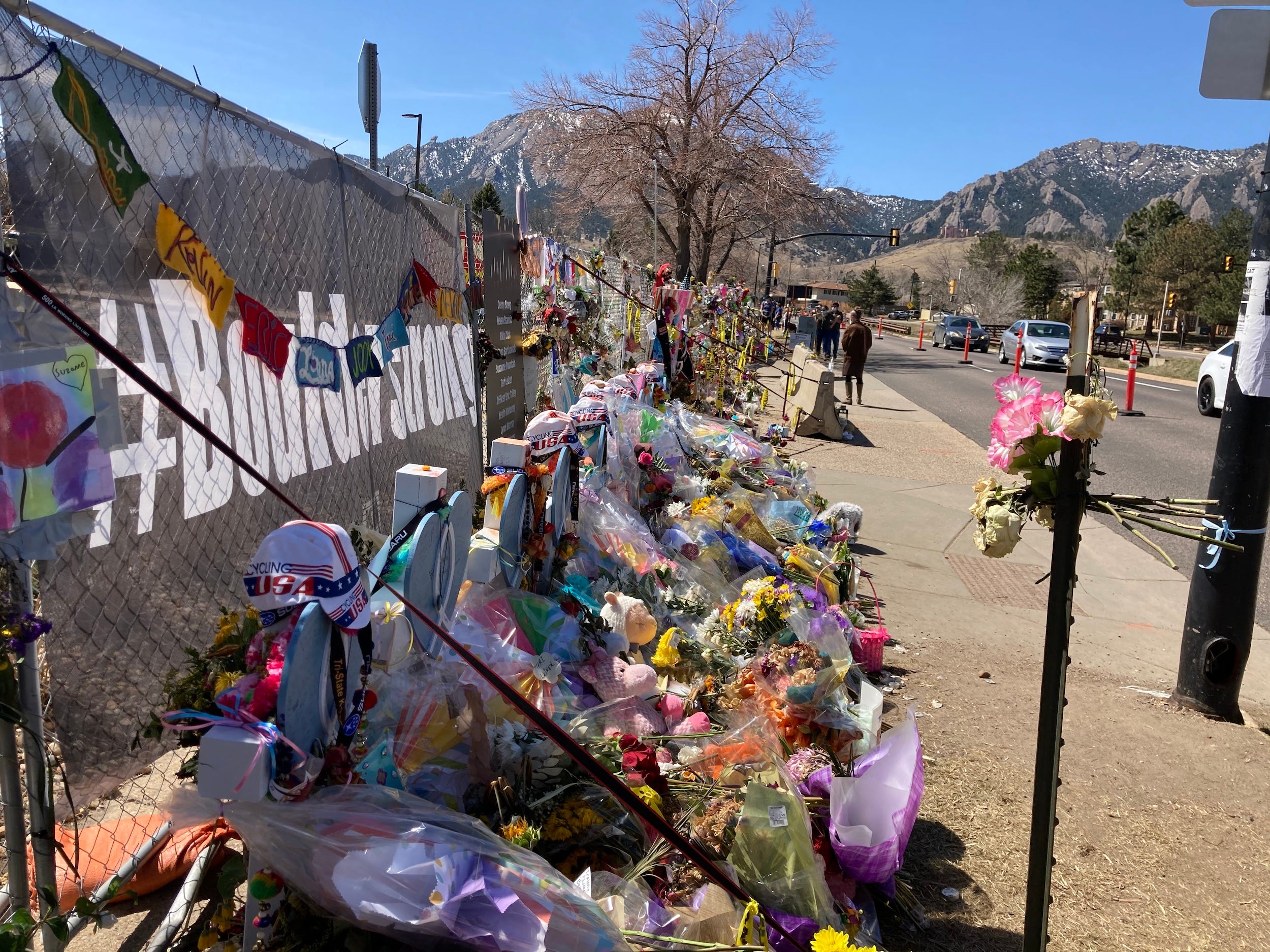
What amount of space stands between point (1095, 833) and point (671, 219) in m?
30.4

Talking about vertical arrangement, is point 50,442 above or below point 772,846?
above

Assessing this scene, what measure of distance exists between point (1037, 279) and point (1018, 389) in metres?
70.3

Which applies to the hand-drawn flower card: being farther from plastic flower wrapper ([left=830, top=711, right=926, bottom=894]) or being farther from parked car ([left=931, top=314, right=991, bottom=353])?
parked car ([left=931, top=314, right=991, bottom=353])

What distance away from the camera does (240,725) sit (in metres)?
1.72

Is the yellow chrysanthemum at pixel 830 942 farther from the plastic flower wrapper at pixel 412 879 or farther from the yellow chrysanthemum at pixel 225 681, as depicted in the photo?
the yellow chrysanthemum at pixel 225 681

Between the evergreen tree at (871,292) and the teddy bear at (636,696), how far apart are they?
88.6 metres

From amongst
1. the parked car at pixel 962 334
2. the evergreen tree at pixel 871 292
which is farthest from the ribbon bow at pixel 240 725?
the evergreen tree at pixel 871 292

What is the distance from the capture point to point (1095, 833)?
3.12 metres

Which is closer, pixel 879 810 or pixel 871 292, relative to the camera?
pixel 879 810

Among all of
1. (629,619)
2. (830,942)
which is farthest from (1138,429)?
(830,942)

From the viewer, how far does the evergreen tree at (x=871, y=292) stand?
88750mm

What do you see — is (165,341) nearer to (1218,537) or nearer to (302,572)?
(302,572)

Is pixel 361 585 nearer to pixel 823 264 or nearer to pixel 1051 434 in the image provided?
pixel 1051 434

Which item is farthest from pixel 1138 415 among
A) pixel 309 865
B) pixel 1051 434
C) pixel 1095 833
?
pixel 309 865
